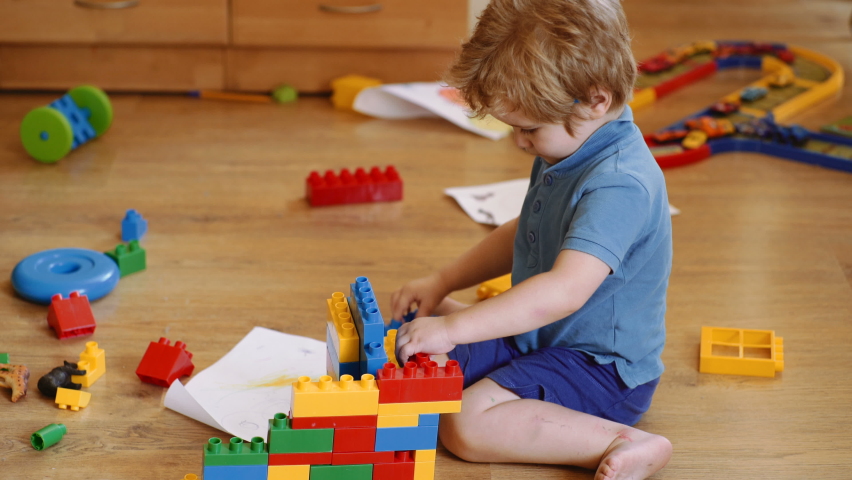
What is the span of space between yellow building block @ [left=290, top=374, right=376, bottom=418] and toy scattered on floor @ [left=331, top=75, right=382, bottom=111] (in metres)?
1.27

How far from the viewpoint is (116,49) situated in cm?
193

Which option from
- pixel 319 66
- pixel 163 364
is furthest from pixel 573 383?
pixel 319 66

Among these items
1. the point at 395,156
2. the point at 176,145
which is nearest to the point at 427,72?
the point at 395,156

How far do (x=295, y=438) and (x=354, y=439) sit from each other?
5cm

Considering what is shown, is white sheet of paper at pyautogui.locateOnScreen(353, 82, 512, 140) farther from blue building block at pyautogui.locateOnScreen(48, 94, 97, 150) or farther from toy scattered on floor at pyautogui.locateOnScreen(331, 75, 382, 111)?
blue building block at pyautogui.locateOnScreen(48, 94, 97, 150)

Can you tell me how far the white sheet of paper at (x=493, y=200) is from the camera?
1423mm

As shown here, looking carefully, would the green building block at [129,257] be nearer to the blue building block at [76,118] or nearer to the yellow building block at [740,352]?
the blue building block at [76,118]

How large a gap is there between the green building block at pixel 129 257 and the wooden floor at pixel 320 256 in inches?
0.8

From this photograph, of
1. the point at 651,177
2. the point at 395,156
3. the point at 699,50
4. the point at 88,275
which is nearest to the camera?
the point at 651,177

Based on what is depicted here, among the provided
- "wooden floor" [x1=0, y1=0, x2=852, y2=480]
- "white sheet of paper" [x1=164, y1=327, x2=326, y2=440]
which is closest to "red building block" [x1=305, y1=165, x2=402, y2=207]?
"wooden floor" [x1=0, y1=0, x2=852, y2=480]

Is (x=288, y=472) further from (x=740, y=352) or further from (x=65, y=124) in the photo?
(x=65, y=124)

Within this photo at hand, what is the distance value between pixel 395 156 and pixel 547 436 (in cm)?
92

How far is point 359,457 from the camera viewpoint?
0.75 metres

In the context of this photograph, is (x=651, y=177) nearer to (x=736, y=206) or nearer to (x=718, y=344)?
(x=718, y=344)
